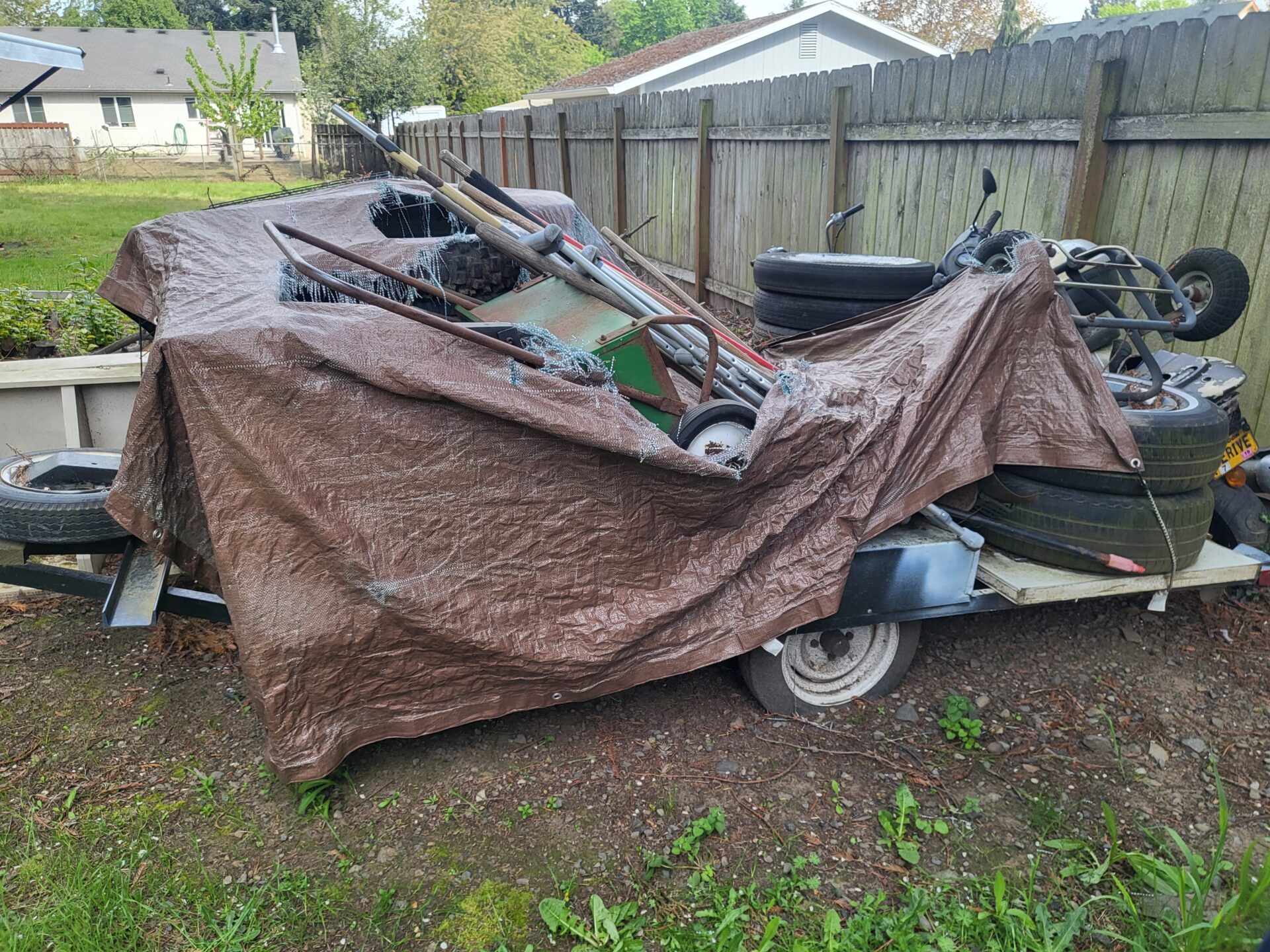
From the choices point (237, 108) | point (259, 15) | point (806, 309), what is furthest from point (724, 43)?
point (259, 15)

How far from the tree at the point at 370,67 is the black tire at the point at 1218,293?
39.4 m

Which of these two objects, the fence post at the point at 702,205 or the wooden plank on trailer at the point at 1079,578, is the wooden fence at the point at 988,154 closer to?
the fence post at the point at 702,205

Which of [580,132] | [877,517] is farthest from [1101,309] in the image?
[580,132]

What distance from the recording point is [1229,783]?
2.88 metres

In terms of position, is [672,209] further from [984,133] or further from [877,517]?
[877,517]

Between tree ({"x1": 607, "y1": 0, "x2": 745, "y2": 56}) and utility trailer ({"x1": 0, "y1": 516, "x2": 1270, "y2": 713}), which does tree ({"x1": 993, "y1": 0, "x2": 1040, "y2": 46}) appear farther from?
utility trailer ({"x1": 0, "y1": 516, "x2": 1270, "y2": 713})

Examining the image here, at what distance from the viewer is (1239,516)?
3.71 metres

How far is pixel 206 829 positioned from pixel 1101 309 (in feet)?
12.7

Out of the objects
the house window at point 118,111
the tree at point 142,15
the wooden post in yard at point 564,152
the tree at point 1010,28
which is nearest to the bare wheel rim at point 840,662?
the wooden post in yard at point 564,152

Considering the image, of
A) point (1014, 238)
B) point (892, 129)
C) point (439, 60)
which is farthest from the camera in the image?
point (439, 60)

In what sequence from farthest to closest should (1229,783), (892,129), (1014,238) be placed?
(892,129)
(1014,238)
(1229,783)

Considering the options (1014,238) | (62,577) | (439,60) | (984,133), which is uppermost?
(439,60)

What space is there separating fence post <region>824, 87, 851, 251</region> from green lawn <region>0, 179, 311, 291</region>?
6.24 m

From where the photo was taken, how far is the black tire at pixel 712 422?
2.94 m
